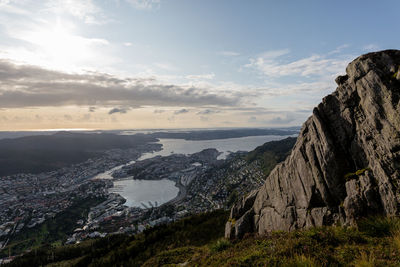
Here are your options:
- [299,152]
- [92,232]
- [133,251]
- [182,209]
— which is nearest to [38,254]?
[92,232]

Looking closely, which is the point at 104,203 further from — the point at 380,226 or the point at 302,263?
the point at 380,226

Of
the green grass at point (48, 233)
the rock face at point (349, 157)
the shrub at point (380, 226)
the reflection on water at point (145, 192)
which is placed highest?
the rock face at point (349, 157)

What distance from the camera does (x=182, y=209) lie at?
367 ft

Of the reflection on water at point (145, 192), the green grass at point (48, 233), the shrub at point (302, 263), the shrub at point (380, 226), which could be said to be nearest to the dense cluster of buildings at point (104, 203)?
the green grass at point (48, 233)

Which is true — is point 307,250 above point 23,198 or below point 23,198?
above

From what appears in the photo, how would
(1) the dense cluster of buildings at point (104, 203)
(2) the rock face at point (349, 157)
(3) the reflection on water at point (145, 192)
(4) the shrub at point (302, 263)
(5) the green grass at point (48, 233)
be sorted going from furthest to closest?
(3) the reflection on water at point (145, 192) < (1) the dense cluster of buildings at point (104, 203) < (5) the green grass at point (48, 233) < (2) the rock face at point (349, 157) < (4) the shrub at point (302, 263)

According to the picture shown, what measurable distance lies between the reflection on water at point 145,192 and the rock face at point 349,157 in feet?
422

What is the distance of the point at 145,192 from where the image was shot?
6481 inches

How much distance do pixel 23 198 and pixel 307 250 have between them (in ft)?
709

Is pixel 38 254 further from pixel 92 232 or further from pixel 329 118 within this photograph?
pixel 329 118

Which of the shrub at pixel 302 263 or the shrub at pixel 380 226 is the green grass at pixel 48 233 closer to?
the shrub at pixel 302 263

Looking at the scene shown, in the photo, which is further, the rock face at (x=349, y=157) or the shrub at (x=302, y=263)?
the rock face at (x=349, y=157)

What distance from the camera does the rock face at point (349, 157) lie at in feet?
33.9

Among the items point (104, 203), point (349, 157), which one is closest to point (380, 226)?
point (349, 157)
